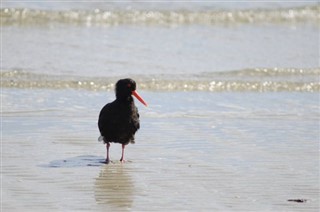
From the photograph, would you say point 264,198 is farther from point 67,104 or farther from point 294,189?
point 67,104

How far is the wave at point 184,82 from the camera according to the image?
12.5 meters

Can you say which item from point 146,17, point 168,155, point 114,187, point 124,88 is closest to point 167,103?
point 124,88

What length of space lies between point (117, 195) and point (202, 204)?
73cm

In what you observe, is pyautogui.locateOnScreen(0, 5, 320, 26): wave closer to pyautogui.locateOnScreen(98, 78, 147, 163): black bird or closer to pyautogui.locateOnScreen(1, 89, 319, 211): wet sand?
pyautogui.locateOnScreen(1, 89, 319, 211): wet sand

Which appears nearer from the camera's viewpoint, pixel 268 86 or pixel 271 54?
pixel 268 86

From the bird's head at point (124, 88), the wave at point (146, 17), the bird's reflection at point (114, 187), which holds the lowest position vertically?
the bird's reflection at point (114, 187)

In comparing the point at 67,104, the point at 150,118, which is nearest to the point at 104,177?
the point at 150,118

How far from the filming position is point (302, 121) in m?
10.6

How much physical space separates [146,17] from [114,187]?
10.7 m

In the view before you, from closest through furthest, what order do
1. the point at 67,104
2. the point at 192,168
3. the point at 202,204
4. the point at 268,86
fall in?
the point at 202,204, the point at 192,168, the point at 67,104, the point at 268,86

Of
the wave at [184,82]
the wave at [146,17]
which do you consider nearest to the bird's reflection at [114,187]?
the wave at [184,82]

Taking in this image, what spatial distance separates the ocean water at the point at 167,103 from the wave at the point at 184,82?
0.03 metres

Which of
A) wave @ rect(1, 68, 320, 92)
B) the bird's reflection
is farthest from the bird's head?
wave @ rect(1, 68, 320, 92)

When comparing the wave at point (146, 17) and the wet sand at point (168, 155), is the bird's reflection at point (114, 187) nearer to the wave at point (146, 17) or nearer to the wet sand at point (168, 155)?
the wet sand at point (168, 155)
